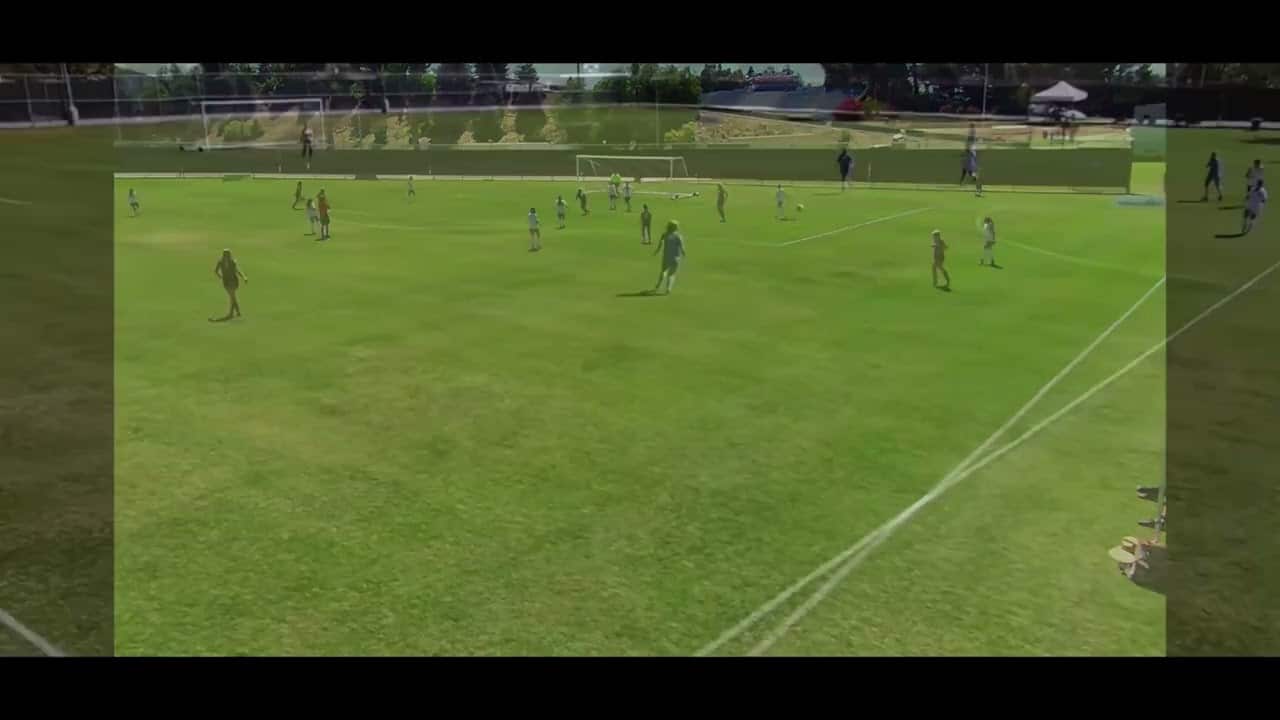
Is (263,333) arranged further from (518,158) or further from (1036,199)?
(518,158)

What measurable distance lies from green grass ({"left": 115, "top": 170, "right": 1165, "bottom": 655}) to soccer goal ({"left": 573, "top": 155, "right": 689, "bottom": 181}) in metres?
33.4

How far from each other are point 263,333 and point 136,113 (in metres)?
63.7

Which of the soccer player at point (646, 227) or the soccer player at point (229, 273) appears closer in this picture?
the soccer player at point (229, 273)

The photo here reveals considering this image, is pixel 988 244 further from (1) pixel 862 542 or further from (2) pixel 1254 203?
(1) pixel 862 542

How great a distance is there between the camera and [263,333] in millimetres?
19984

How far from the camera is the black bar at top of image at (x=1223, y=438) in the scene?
8.93 meters

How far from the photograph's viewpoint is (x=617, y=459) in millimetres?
12766

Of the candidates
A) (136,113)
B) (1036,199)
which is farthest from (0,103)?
(1036,199)

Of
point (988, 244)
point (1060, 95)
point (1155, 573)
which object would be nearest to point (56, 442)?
point (1155, 573)

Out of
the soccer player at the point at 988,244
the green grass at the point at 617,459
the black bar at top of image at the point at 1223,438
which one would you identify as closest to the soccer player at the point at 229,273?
the green grass at the point at 617,459

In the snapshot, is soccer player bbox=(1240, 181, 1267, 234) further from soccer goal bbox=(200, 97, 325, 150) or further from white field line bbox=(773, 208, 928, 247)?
soccer goal bbox=(200, 97, 325, 150)

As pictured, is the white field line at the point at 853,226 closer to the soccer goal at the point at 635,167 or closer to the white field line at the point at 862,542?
the white field line at the point at 862,542

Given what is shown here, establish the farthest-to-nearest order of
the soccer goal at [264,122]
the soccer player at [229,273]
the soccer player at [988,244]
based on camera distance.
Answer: the soccer goal at [264,122]
the soccer player at [988,244]
the soccer player at [229,273]

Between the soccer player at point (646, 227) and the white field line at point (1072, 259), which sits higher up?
the soccer player at point (646, 227)
